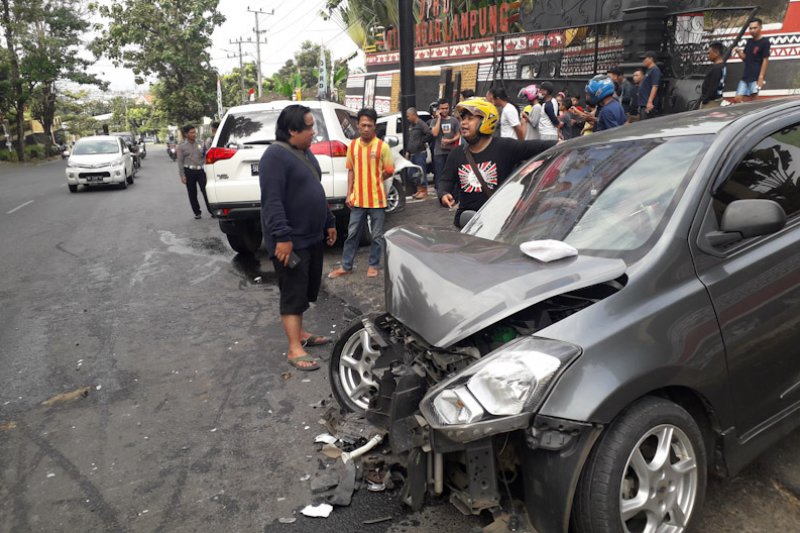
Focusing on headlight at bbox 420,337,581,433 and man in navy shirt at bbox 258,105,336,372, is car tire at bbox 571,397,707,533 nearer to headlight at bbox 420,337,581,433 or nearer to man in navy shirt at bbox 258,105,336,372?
headlight at bbox 420,337,581,433

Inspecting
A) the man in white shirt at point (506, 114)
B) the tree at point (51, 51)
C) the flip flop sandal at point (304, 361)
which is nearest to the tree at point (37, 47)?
the tree at point (51, 51)

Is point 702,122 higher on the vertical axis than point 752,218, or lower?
higher

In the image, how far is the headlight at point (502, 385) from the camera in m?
2.17

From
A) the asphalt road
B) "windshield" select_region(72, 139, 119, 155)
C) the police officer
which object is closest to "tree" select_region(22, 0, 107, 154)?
"windshield" select_region(72, 139, 119, 155)

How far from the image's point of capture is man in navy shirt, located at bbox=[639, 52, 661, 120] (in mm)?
10695

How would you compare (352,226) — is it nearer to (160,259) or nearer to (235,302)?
(235,302)

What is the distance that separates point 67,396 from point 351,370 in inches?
85.9

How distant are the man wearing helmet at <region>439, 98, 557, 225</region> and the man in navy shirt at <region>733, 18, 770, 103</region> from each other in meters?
7.48

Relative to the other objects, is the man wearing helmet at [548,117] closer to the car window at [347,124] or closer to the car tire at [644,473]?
the car window at [347,124]

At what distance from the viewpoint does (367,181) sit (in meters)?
6.84


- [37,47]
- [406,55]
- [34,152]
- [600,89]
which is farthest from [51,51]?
[600,89]

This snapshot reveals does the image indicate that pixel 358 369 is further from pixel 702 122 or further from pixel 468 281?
pixel 702 122

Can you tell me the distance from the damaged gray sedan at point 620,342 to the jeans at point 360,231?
387 centimetres

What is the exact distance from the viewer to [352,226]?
7105 mm
